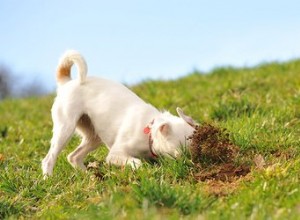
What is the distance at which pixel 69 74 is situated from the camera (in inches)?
283

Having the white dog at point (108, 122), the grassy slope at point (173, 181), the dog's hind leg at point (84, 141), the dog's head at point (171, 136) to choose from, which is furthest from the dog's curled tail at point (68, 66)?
the dog's head at point (171, 136)

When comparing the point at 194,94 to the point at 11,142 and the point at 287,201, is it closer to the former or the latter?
the point at 11,142

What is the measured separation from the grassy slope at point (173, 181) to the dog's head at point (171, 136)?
150 millimetres

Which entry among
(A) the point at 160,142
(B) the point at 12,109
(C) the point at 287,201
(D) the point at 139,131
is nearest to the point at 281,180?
(C) the point at 287,201

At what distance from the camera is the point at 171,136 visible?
597 cm

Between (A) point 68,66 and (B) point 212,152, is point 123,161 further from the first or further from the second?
Result: (A) point 68,66

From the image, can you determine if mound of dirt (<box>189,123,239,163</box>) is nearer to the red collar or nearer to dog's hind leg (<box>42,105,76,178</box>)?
the red collar

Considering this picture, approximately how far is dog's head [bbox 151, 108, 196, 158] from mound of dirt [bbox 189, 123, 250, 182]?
0.10m

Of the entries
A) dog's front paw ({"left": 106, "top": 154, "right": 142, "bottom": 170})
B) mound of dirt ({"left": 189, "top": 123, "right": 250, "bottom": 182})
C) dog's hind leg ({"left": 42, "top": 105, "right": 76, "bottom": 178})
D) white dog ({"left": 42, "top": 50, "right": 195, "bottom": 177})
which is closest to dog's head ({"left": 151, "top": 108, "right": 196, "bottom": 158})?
white dog ({"left": 42, "top": 50, "right": 195, "bottom": 177})

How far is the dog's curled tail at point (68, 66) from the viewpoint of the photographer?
677cm

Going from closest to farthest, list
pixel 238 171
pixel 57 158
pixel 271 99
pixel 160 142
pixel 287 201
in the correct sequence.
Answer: pixel 287 201, pixel 238 171, pixel 160 142, pixel 57 158, pixel 271 99

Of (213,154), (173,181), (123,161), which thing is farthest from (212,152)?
(123,161)

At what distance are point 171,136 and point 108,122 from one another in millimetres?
867

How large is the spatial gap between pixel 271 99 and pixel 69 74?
11.2 feet
